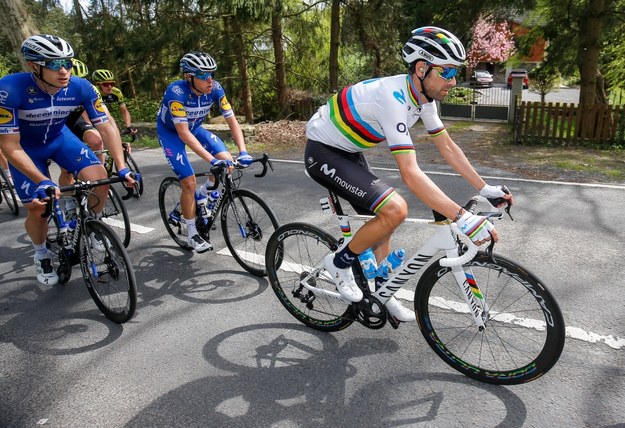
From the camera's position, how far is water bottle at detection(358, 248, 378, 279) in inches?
131

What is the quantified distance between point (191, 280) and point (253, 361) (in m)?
1.66

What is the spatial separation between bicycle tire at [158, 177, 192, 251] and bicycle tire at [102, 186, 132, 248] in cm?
45

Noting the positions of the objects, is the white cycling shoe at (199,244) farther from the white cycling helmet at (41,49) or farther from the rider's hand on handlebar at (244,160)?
the white cycling helmet at (41,49)

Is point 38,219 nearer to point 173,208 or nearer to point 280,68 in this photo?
point 173,208

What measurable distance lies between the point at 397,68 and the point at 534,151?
8.36 metres

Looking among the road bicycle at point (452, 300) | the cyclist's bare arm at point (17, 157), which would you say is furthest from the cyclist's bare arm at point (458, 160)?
the cyclist's bare arm at point (17, 157)

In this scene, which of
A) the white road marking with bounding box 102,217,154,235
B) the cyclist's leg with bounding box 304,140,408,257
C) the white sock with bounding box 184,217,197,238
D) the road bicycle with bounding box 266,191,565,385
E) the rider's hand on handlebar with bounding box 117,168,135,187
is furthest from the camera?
the white road marking with bounding box 102,217,154,235

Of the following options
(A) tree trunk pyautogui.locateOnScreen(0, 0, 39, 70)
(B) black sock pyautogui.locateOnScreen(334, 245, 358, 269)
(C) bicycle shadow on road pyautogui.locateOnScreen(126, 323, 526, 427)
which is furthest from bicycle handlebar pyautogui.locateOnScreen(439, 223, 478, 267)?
(A) tree trunk pyautogui.locateOnScreen(0, 0, 39, 70)

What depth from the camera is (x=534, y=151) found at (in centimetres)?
1130

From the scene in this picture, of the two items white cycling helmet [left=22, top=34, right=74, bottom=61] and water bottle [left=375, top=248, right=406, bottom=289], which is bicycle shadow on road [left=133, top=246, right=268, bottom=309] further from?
white cycling helmet [left=22, top=34, right=74, bottom=61]

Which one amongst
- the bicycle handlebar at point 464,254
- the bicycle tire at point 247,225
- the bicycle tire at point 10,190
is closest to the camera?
the bicycle handlebar at point 464,254

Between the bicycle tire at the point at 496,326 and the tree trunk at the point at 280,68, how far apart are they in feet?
48.5

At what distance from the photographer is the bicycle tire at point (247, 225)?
4.71 m

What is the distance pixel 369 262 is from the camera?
3.34 metres
